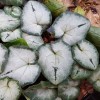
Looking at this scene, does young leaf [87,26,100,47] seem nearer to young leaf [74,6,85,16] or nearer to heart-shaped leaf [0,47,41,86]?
young leaf [74,6,85,16]

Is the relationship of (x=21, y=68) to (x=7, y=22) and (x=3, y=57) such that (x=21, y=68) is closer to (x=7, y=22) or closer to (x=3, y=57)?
(x=3, y=57)

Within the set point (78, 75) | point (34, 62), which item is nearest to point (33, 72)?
point (34, 62)

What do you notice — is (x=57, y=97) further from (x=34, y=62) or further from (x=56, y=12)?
(x=56, y=12)

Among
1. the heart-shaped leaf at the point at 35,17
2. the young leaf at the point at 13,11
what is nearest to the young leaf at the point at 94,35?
the heart-shaped leaf at the point at 35,17

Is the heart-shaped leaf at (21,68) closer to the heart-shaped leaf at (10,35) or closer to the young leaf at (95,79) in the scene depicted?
the heart-shaped leaf at (10,35)

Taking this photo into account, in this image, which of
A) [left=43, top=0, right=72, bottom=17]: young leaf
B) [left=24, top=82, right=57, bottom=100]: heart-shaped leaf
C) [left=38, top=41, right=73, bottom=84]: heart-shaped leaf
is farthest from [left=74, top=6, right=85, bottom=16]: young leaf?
[left=24, top=82, right=57, bottom=100]: heart-shaped leaf
